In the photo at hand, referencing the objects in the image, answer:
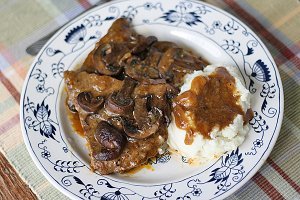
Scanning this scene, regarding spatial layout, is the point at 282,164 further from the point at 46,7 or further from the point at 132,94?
the point at 46,7

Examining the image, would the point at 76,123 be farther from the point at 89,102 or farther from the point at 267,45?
the point at 267,45

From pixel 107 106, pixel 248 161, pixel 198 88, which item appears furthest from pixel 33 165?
pixel 248 161

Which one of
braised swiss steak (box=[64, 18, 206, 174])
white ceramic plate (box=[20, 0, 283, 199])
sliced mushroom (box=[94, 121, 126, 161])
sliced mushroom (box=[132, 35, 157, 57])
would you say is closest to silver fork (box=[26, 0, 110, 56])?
white ceramic plate (box=[20, 0, 283, 199])

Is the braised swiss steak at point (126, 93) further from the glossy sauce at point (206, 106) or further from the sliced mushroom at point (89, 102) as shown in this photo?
the glossy sauce at point (206, 106)

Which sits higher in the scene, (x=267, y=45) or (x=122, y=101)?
(x=122, y=101)

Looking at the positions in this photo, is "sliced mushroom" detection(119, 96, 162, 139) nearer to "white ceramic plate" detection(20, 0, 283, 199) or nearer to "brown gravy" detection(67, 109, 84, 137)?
"white ceramic plate" detection(20, 0, 283, 199)

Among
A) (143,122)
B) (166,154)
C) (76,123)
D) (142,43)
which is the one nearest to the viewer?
(143,122)

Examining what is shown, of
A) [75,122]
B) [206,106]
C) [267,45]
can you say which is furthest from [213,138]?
[267,45]
